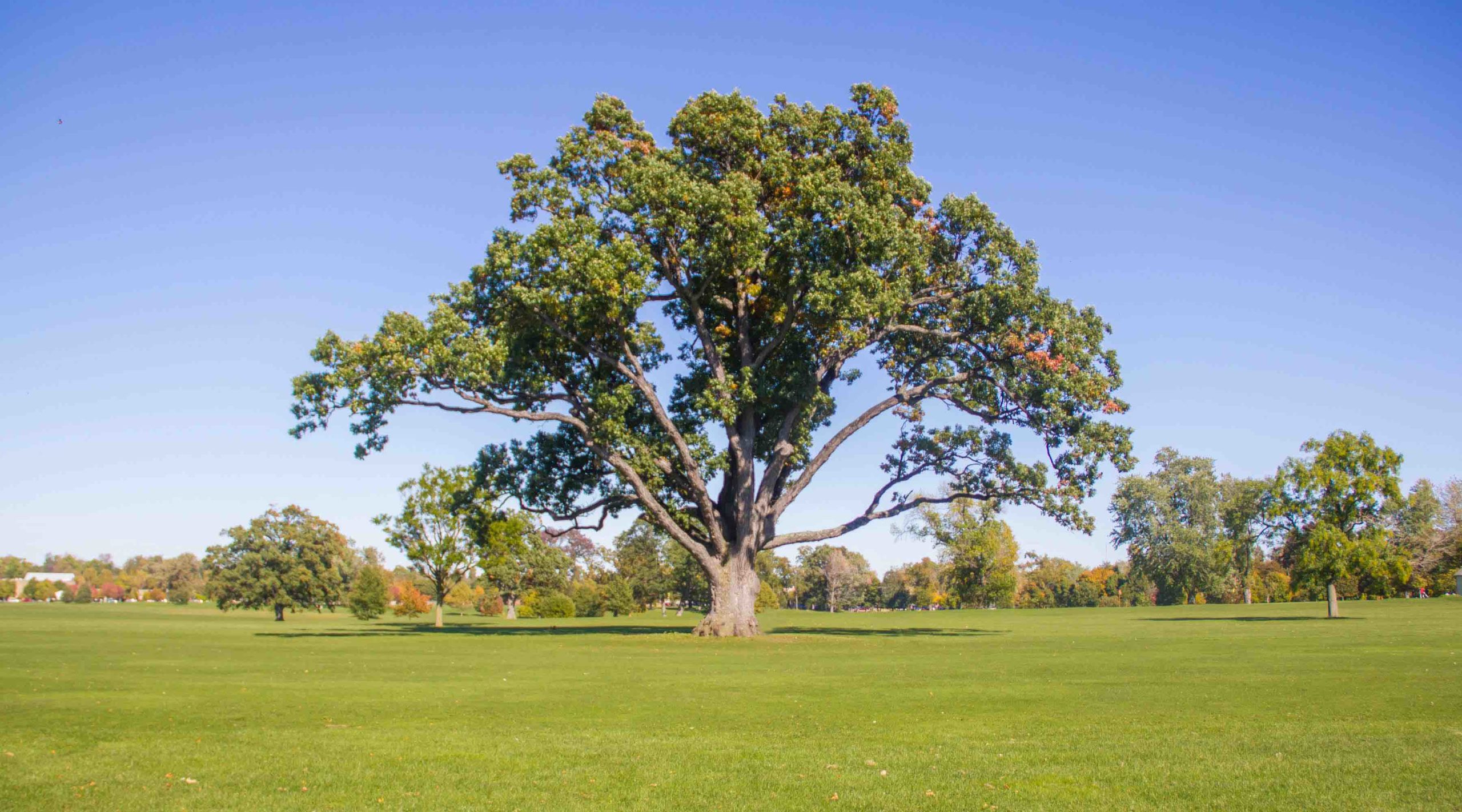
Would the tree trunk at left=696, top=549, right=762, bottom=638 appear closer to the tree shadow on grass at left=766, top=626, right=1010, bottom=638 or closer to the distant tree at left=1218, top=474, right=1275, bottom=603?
the tree shadow on grass at left=766, top=626, right=1010, bottom=638

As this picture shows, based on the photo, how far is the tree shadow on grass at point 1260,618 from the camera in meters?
47.9

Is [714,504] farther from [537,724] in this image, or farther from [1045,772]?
[1045,772]

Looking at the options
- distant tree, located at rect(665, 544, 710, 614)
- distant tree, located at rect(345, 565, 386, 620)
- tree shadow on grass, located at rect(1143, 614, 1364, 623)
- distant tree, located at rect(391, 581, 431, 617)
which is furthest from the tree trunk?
distant tree, located at rect(665, 544, 710, 614)

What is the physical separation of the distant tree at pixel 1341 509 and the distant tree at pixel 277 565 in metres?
61.1

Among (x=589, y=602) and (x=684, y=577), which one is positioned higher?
(x=684, y=577)

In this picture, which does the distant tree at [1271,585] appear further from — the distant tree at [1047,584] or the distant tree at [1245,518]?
the distant tree at [1047,584]

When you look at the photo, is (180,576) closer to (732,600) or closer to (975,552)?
(975,552)

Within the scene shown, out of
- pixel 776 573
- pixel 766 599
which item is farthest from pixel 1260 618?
pixel 776 573

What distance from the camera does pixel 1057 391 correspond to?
109 feet

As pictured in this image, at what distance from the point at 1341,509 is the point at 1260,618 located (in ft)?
24.1

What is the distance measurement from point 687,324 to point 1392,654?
25.2 m

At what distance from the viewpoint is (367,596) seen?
6159 cm

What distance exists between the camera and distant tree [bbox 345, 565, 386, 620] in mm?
61656

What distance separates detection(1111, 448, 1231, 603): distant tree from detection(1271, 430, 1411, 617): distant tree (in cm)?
4653
